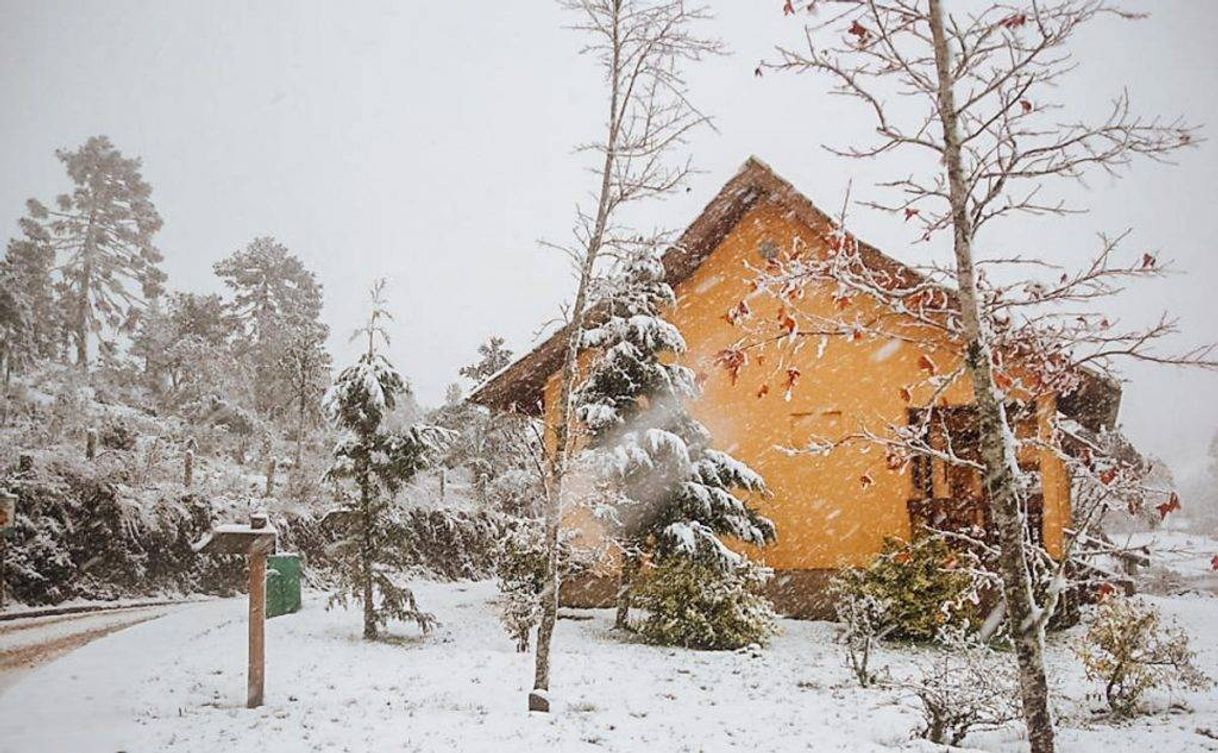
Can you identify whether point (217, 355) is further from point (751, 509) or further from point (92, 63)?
point (92, 63)

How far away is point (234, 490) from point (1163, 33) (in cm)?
14412

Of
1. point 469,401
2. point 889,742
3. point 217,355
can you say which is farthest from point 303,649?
point 217,355

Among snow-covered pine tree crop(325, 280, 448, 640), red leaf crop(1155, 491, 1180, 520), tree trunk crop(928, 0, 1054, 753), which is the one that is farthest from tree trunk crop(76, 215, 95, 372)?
red leaf crop(1155, 491, 1180, 520)

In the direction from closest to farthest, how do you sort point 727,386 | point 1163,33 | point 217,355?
point 727,386 → point 217,355 → point 1163,33

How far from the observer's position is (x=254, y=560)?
852 centimetres

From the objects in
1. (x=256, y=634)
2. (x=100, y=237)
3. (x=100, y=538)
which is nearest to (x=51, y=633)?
(x=100, y=538)

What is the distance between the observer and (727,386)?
15383 mm

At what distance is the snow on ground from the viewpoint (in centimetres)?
692

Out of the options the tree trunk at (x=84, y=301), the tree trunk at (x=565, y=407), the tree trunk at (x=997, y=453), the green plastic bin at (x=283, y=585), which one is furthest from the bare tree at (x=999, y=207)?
the tree trunk at (x=84, y=301)

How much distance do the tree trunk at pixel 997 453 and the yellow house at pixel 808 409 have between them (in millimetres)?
8730

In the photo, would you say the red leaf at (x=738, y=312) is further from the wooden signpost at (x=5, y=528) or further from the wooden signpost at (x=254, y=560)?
the wooden signpost at (x=5, y=528)

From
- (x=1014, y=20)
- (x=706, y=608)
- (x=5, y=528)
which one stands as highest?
(x=1014, y=20)

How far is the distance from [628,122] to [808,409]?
7.74 m

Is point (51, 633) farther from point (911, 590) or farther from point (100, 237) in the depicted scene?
point (100, 237)
